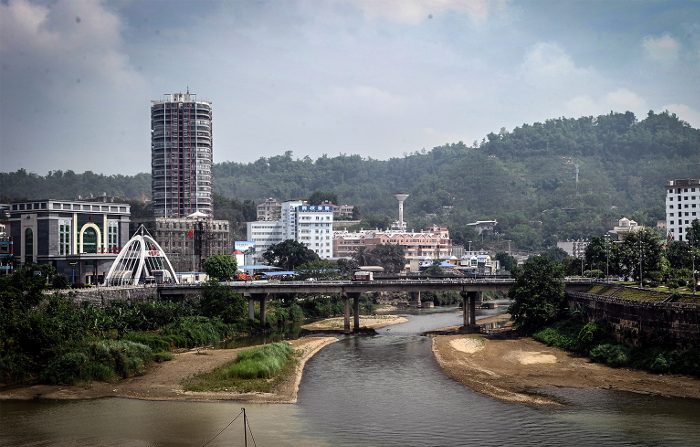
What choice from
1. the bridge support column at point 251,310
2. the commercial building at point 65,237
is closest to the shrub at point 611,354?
the bridge support column at point 251,310

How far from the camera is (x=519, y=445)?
51625mm

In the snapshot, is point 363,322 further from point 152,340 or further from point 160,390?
point 160,390

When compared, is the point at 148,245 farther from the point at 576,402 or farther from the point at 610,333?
the point at 576,402

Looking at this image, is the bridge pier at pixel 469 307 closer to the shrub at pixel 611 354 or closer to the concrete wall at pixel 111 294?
the shrub at pixel 611 354

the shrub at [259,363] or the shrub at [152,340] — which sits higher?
the shrub at [152,340]

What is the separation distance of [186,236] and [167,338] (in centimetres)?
10110

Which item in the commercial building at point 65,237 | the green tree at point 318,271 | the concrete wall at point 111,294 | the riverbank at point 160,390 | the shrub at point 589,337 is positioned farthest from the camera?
the green tree at point 318,271

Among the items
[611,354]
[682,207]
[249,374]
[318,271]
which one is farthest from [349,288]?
[682,207]

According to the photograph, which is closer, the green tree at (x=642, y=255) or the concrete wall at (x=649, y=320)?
the concrete wall at (x=649, y=320)

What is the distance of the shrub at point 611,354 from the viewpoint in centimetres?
7762

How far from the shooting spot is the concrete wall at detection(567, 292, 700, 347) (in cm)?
7238

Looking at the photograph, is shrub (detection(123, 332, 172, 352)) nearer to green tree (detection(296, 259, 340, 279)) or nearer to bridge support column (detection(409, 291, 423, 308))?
green tree (detection(296, 259, 340, 279))

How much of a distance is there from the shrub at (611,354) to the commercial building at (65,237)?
269 feet

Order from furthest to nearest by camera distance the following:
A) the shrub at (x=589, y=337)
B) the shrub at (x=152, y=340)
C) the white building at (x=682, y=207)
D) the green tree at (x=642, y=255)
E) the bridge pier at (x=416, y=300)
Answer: the white building at (x=682, y=207)
the bridge pier at (x=416, y=300)
the green tree at (x=642, y=255)
the shrub at (x=589, y=337)
the shrub at (x=152, y=340)
